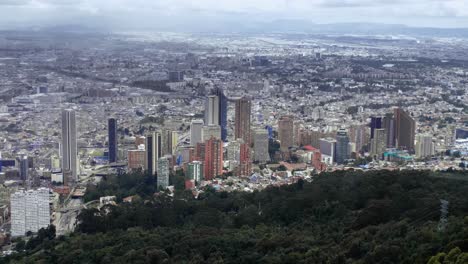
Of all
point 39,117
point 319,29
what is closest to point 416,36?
point 319,29

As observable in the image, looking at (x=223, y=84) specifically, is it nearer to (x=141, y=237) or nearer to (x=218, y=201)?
(x=218, y=201)

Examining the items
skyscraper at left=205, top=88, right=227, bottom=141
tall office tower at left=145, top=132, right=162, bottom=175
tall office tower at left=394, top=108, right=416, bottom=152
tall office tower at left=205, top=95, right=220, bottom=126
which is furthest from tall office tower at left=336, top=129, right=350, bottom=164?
tall office tower at left=145, top=132, right=162, bottom=175

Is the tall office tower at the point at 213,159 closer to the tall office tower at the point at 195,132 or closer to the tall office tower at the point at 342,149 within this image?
the tall office tower at the point at 195,132

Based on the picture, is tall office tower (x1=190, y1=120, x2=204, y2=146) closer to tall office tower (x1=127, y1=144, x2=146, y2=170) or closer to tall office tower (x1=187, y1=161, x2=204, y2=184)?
tall office tower (x1=127, y1=144, x2=146, y2=170)

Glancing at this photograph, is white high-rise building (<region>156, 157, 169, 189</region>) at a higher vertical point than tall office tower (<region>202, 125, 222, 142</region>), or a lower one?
lower

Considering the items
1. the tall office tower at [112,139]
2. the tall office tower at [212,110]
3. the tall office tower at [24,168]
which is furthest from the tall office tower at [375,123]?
the tall office tower at [24,168]

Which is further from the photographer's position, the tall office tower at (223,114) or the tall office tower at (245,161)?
the tall office tower at (223,114)
